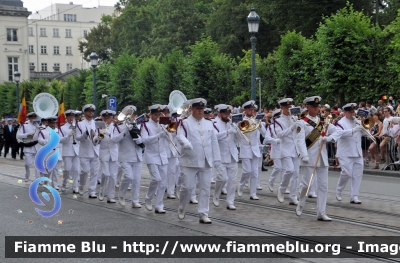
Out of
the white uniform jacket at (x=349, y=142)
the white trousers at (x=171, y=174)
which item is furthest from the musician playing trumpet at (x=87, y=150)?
the white uniform jacket at (x=349, y=142)

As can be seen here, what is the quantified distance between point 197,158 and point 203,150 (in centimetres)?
19

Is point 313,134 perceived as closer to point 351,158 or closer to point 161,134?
point 351,158

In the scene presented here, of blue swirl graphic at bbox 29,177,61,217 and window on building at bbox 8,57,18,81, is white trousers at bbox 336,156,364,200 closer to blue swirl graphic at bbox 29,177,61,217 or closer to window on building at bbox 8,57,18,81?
blue swirl graphic at bbox 29,177,61,217

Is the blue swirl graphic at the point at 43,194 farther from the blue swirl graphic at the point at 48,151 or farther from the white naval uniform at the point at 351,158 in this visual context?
the white naval uniform at the point at 351,158

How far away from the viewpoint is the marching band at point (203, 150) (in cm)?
1249

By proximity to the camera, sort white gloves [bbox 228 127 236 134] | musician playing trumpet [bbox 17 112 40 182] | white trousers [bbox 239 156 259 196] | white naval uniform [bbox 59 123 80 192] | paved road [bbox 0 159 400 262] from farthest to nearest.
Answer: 1. musician playing trumpet [bbox 17 112 40 182]
2. white naval uniform [bbox 59 123 80 192]
3. white trousers [bbox 239 156 259 196]
4. white gloves [bbox 228 127 236 134]
5. paved road [bbox 0 159 400 262]

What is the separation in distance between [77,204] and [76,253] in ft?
19.6

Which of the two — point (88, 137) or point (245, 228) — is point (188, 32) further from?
point (245, 228)

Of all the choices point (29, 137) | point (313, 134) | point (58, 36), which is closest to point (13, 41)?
point (58, 36)

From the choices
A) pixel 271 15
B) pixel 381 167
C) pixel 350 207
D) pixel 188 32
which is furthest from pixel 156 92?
pixel 350 207

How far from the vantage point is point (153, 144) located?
14094 millimetres

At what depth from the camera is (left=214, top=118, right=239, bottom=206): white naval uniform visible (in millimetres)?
14312

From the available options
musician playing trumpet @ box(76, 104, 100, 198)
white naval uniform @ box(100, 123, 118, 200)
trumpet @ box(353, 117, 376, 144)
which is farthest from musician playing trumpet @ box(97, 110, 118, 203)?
trumpet @ box(353, 117, 376, 144)

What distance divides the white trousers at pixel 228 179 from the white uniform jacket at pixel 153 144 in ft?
3.77
